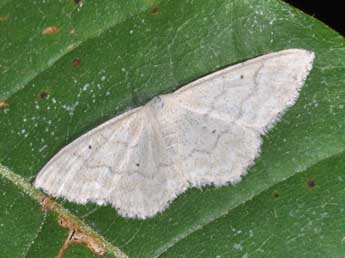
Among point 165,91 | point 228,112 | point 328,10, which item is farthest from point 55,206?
point 328,10

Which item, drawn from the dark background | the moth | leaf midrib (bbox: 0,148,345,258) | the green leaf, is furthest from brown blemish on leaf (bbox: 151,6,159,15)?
leaf midrib (bbox: 0,148,345,258)

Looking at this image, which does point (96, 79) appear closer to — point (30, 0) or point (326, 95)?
point (30, 0)

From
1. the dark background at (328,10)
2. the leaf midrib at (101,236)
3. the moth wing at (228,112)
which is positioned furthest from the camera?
the dark background at (328,10)

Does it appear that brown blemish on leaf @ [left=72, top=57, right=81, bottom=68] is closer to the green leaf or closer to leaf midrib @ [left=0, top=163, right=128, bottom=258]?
the green leaf

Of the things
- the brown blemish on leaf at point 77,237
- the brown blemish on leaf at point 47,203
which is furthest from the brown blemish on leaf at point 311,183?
the brown blemish on leaf at point 47,203

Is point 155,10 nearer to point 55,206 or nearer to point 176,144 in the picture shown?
point 176,144

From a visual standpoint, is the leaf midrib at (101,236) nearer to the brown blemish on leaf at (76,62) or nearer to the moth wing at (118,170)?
the moth wing at (118,170)
